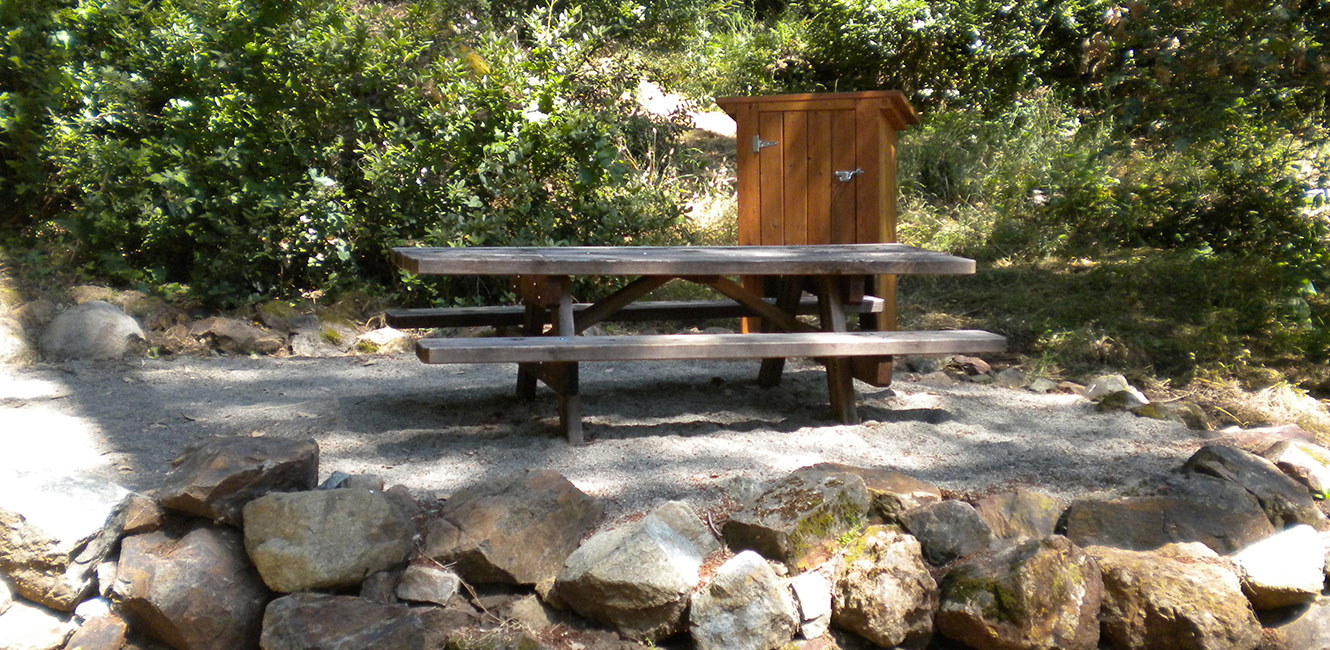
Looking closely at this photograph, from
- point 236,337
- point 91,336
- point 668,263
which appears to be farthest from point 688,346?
point 91,336

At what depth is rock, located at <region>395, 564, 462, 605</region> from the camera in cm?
323

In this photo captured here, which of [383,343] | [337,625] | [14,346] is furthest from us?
[383,343]

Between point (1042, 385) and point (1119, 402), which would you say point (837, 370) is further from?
point (1042, 385)

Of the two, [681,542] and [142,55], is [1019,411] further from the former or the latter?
[142,55]

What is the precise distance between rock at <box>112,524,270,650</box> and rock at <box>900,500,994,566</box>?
2.02m

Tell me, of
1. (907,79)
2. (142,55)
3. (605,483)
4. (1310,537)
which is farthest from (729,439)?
(907,79)

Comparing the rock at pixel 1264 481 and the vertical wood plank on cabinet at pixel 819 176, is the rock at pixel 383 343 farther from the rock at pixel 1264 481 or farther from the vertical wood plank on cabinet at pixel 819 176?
the rock at pixel 1264 481

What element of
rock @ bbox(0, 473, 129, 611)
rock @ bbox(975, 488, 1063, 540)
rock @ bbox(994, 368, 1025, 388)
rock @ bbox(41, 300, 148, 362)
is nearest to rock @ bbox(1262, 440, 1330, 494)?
rock @ bbox(975, 488, 1063, 540)

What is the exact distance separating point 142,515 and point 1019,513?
278 cm

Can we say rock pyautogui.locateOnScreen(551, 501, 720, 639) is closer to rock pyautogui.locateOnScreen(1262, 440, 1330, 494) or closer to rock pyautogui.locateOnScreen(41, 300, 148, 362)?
rock pyautogui.locateOnScreen(1262, 440, 1330, 494)

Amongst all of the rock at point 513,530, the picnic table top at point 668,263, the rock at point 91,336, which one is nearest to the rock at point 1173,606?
the picnic table top at point 668,263

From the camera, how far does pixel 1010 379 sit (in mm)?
5984

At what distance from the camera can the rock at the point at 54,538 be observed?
3.21 meters

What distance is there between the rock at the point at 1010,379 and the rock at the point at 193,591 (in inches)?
158
